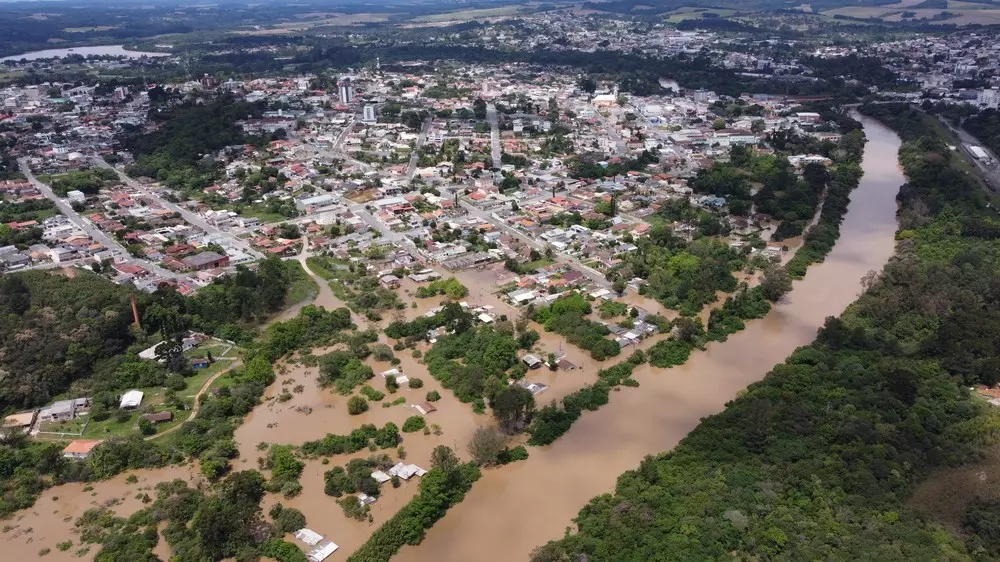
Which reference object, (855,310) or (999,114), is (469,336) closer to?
(855,310)

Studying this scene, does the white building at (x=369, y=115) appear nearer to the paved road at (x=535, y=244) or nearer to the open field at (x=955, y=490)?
the paved road at (x=535, y=244)

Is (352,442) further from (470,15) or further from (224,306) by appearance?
(470,15)

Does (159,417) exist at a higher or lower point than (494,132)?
lower

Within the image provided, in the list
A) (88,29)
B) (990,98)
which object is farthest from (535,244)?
(88,29)

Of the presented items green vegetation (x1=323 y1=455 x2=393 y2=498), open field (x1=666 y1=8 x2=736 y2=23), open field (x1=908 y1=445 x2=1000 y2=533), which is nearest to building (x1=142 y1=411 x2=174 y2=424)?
green vegetation (x1=323 y1=455 x2=393 y2=498)

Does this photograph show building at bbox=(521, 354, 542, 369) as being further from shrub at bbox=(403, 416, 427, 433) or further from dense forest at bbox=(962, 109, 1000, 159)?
dense forest at bbox=(962, 109, 1000, 159)

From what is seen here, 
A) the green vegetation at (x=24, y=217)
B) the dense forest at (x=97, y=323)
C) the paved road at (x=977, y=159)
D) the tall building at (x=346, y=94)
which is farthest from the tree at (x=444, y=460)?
the tall building at (x=346, y=94)

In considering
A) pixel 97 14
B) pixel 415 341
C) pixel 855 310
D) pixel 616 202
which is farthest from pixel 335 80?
pixel 97 14
